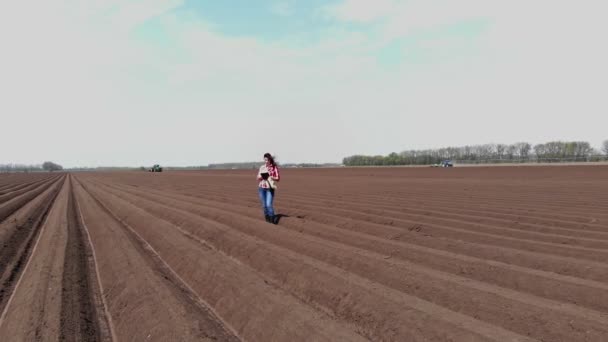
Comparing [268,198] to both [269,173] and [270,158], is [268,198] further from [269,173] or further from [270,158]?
[270,158]

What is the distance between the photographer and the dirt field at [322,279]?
13.4 ft

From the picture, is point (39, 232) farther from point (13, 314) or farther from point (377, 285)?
point (377, 285)

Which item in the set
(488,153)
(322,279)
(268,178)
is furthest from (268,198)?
(488,153)

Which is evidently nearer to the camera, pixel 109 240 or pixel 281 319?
pixel 281 319

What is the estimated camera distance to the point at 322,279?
5418mm

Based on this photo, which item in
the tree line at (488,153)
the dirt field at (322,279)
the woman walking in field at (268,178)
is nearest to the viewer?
the dirt field at (322,279)

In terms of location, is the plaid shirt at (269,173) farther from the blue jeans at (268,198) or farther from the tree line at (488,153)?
the tree line at (488,153)

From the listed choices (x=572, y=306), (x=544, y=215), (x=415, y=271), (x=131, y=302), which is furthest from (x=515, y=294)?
(x=544, y=215)

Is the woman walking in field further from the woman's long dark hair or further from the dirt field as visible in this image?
the dirt field

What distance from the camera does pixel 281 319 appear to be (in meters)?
4.35

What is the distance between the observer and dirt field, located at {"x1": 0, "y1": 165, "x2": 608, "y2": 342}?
407 cm

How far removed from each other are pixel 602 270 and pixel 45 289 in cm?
779

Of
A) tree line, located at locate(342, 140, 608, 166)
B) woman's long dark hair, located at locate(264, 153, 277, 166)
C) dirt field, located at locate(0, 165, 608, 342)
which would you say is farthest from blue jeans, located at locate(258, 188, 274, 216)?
tree line, located at locate(342, 140, 608, 166)

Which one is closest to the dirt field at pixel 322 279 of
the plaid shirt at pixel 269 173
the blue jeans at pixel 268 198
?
the blue jeans at pixel 268 198
